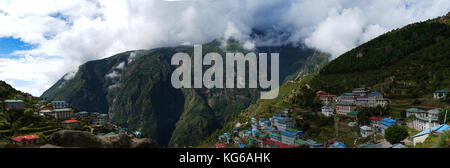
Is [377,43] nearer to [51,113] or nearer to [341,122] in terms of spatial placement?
[341,122]

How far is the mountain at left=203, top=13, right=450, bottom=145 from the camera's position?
46031 mm

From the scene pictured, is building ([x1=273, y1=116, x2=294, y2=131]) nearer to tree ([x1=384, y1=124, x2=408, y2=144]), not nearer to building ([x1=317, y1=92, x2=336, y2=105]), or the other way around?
building ([x1=317, y1=92, x2=336, y2=105])

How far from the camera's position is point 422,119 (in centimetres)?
3450

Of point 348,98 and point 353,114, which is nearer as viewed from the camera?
point 353,114

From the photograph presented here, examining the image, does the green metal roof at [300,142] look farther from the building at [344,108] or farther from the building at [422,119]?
the building at [422,119]

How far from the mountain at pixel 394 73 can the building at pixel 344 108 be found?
6.13 metres

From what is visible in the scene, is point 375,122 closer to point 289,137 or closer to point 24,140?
point 289,137

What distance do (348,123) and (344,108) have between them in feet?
29.8

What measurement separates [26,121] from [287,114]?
199 feet

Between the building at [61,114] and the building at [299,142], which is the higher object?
the building at [61,114]

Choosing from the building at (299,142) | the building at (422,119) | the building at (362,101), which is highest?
the building at (362,101)

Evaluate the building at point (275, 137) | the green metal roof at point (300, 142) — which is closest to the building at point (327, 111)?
the green metal roof at point (300, 142)

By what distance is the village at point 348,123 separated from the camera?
35497 mm

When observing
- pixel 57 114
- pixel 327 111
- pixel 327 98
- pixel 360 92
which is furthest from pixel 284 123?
pixel 57 114
